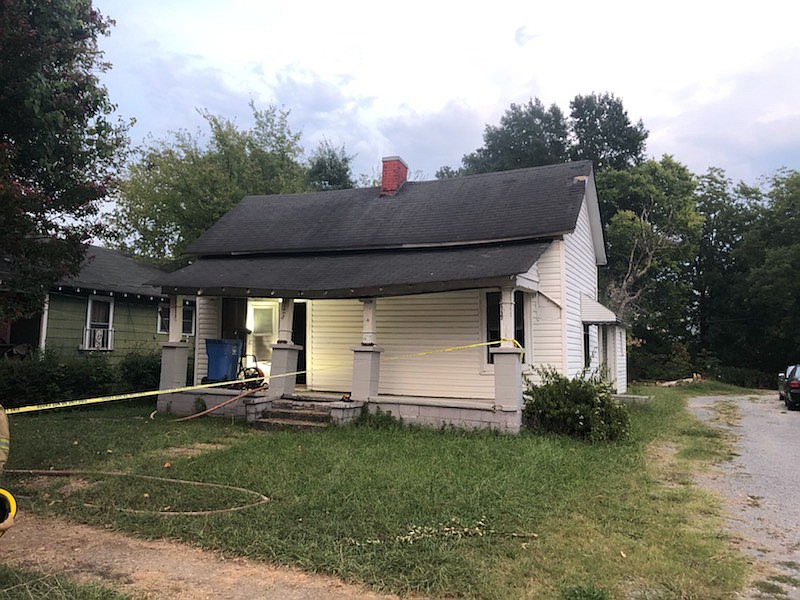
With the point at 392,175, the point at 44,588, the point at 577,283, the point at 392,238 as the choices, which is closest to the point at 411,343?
the point at 392,238

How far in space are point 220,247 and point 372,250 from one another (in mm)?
4146

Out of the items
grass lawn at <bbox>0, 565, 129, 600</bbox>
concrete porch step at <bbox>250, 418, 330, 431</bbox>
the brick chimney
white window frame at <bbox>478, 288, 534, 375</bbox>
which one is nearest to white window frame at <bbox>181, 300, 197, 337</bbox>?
the brick chimney

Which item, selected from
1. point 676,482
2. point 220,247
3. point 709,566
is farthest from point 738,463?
point 220,247

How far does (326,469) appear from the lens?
21.5 feet

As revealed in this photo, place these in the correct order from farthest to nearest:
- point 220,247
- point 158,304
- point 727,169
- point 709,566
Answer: point 727,169 → point 158,304 → point 220,247 → point 709,566

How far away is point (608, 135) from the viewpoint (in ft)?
125

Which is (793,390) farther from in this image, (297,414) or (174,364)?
(174,364)

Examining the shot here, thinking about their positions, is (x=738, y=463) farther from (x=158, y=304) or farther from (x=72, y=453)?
(x=158, y=304)

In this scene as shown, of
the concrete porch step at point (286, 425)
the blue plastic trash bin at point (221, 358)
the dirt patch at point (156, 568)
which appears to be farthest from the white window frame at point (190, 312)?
the dirt patch at point (156, 568)

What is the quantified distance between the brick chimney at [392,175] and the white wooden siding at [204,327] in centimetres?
531

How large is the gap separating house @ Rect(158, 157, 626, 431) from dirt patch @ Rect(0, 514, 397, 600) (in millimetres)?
5664

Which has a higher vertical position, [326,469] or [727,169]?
[727,169]

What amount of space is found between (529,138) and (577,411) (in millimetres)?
33075

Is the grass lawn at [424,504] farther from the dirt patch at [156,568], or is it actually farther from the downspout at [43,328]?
the downspout at [43,328]
